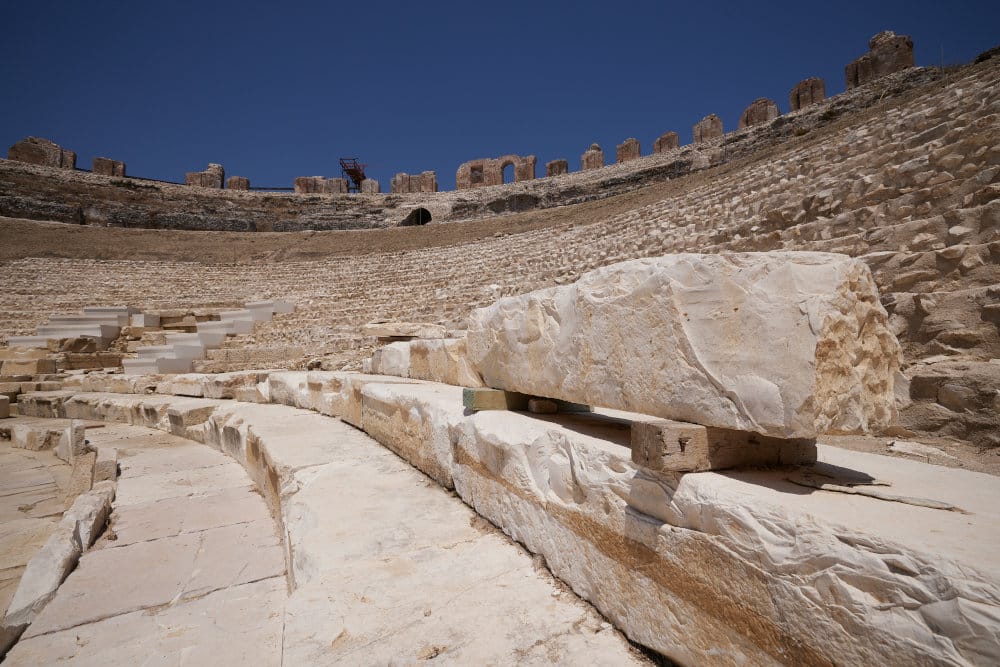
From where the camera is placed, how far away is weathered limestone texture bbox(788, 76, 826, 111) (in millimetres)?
19484

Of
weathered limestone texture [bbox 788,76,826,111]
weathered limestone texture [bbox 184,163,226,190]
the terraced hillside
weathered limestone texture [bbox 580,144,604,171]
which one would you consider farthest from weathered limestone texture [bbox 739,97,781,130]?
weathered limestone texture [bbox 184,163,226,190]

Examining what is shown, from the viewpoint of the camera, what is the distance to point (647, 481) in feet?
3.86

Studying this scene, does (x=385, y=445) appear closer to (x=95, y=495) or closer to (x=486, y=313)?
(x=486, y=313)

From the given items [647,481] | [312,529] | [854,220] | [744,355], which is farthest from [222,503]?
[854,220]

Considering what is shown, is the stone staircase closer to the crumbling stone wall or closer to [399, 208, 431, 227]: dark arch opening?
[399, 208, 431, 227]: dark arch opening

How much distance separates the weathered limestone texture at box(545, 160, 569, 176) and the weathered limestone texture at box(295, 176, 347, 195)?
1293cm

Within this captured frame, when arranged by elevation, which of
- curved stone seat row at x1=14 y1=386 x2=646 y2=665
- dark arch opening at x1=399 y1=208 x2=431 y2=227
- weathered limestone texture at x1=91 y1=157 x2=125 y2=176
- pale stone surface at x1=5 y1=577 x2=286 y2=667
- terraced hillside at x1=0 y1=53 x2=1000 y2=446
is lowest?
pale stone surface at x1=5 y1=577 x2=286 y2=667

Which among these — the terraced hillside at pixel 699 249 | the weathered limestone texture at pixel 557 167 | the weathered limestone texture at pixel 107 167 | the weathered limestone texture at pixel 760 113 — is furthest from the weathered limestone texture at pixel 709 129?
the weathered limestone texture at pixel 107 167

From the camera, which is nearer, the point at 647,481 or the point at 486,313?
the point at 647,481

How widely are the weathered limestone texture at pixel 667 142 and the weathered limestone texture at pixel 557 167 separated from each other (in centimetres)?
523

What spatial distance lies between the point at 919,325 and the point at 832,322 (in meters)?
2.61

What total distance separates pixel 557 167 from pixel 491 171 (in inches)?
167

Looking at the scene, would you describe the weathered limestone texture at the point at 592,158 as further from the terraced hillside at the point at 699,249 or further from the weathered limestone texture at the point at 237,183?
the weathered limestone texture at the point at 237,183

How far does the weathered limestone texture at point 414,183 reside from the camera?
29.0 metres
